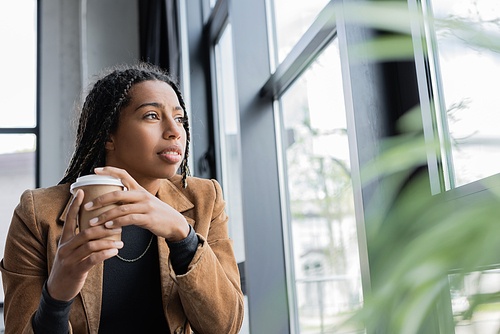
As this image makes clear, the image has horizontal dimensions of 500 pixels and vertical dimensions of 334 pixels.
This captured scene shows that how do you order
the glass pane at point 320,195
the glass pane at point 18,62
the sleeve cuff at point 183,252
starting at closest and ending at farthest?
the sleeve cuff at point 183,252
the glass pane at point 320,195
the glass pane at point 18,62

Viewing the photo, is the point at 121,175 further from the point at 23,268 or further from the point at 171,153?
the point at 23,268

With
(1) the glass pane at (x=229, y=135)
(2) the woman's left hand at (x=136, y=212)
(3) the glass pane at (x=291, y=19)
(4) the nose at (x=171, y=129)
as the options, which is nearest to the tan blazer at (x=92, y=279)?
(2) the woman's left hand at (x=136, y=212)

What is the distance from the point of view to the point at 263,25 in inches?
80.5

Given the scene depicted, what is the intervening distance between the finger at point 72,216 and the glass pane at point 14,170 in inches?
129

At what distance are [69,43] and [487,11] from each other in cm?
395

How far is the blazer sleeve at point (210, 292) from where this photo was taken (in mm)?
1037

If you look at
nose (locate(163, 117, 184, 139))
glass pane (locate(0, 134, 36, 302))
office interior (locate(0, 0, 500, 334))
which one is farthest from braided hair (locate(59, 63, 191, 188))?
glass pane (locate(0, 134, 36, 302))

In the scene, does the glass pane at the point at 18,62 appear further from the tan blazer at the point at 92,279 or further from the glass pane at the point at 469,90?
the glass pane at the point at 469,90

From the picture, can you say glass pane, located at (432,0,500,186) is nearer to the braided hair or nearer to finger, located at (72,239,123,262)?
finger, located at (72,239,123,262)

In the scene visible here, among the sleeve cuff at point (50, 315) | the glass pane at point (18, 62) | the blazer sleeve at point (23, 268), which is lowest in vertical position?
the sleeve cuff at point (50, 315)

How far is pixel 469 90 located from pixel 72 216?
81 cm

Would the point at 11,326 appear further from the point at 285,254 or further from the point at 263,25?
the point at 263,25

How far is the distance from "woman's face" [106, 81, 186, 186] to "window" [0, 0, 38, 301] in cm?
294

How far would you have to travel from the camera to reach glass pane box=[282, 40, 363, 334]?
1.45 m
